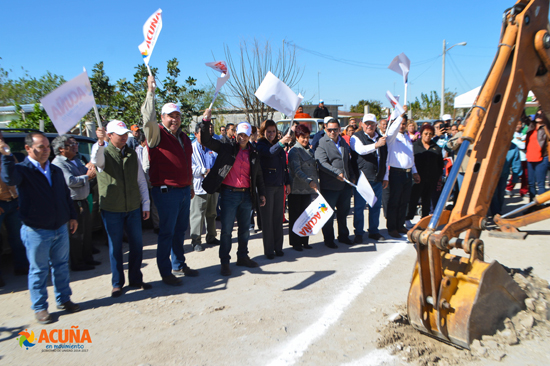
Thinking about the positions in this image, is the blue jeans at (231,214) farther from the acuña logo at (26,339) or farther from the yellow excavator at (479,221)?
the yellow excavator at (479,221)

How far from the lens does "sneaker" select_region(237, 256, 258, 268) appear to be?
554 centimetres

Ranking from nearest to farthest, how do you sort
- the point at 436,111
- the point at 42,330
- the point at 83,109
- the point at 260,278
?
the point at 42,330 → the point at 83,109 → the point at 260,278 → the point at 436,111

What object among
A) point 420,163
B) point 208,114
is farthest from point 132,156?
point 420,163

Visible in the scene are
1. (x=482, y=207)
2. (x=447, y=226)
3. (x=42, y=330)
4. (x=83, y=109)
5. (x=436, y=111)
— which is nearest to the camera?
(x=447, y=226)

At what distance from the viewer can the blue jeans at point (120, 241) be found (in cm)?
453

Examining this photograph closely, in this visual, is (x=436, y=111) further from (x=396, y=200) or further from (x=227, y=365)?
(x=227, y=365)

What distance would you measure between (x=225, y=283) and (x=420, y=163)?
16.1 feet

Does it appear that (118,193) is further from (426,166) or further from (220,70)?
(426,166)

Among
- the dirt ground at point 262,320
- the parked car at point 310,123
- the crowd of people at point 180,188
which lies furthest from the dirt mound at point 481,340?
the parked car at point 310,123

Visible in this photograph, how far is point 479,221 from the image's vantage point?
3170mm

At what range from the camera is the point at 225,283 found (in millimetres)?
4906

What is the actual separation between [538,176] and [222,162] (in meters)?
7.75

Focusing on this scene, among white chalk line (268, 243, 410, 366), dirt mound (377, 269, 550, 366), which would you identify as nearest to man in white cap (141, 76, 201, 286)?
white chalk line (268, 243, 410, 366)

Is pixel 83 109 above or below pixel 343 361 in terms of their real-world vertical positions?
above
